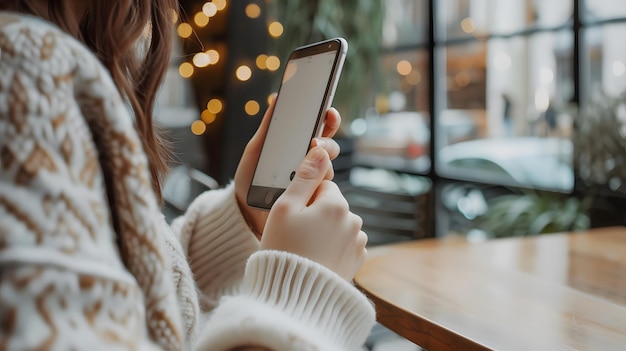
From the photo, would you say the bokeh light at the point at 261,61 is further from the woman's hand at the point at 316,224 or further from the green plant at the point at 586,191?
the woman's hand at the point at 316,224

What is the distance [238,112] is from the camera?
307 centimetres

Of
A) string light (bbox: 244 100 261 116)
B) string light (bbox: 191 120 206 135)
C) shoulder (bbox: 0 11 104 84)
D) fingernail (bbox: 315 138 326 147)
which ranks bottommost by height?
fingernail (bbox: 315 138 326 147)

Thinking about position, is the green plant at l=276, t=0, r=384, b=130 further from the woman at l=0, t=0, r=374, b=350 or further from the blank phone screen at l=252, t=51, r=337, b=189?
the woman at l=0, t=0, r=374, b=350

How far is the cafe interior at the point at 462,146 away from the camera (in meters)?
1.05

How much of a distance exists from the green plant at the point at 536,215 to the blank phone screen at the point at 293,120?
182 cm

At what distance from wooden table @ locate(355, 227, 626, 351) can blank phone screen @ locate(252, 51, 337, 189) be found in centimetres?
31

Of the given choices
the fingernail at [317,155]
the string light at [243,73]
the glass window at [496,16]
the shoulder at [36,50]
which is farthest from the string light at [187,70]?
the shoulder at [36,50]

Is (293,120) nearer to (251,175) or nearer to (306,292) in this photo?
(251,175)

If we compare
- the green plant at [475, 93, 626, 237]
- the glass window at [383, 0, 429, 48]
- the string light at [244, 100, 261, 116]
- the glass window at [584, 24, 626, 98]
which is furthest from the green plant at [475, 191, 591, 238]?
the glass window at [383, 0, 429, 48]

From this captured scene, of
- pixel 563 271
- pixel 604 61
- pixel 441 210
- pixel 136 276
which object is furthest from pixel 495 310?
pixel 441 210

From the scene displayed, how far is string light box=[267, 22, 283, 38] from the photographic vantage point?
3.50m

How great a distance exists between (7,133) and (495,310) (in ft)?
2.56

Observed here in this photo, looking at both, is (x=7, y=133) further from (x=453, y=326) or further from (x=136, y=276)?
(x=453, y=326)

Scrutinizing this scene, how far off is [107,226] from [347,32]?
3.42 metres
